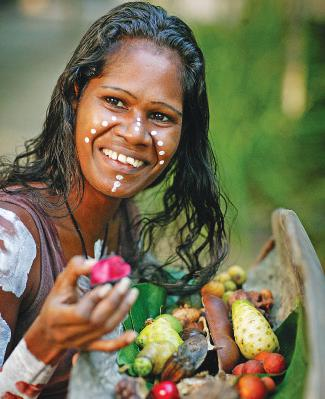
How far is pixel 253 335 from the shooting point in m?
1.86

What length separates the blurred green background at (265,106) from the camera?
14.9ft

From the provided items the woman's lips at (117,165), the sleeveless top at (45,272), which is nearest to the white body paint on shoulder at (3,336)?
the sleeveless top at (45,272)

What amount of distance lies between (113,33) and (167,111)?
30 centimetres

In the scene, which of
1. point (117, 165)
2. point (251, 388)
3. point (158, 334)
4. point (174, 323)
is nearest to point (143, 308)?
point (174, 323)

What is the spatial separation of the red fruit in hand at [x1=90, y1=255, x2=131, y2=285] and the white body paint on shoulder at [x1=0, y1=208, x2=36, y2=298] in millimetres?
518

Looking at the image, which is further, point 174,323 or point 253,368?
point 174,323

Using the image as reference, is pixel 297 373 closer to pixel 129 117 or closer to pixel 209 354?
pixel 209 354

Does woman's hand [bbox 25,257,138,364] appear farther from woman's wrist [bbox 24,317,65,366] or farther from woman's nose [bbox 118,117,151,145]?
woman's nose [bbox 118,117,151,145]

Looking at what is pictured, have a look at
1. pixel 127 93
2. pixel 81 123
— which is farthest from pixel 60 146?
pixel 127 93

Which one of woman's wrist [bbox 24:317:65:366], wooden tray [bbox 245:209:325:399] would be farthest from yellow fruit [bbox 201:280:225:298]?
woman's wrist [bbox 24:317:65:366]

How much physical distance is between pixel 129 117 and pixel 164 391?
845mm

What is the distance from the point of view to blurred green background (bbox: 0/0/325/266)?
4.54 m

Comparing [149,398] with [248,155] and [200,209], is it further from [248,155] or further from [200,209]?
[248,155]

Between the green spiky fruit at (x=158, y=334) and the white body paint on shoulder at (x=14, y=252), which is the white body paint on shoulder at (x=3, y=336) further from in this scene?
the green spiky fruit at (x=158, y=334)
